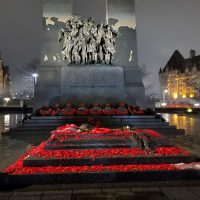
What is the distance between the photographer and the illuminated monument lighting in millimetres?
17781

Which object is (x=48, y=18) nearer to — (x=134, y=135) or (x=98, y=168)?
(x=134, y=135)

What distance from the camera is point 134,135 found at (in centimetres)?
817

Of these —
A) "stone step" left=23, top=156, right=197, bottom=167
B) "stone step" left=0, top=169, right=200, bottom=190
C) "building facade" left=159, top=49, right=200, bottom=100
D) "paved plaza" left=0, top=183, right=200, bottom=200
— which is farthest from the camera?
"building facade" left=159, top=49, right=200, bottom=100

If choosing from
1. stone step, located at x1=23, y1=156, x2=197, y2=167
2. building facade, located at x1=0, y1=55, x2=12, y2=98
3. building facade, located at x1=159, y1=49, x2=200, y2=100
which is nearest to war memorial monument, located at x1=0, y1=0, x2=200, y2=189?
stone step, located at x1=23, y1=156, x2=197, y2=167

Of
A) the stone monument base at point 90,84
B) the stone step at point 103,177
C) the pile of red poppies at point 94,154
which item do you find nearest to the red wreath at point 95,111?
the stone monument base at point 90,84

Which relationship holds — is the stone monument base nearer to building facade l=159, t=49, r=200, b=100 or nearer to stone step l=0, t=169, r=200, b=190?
stone step l=0, t=169, r=200, b=190

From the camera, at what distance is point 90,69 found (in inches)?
705

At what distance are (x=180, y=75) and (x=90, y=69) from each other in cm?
7232

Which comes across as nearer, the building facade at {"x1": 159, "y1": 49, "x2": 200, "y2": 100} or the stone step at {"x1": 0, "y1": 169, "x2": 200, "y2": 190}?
the stone step at {"x1": 0, "y1": 169, "x2": 200, "y2": 190}

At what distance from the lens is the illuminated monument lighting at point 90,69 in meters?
17.8

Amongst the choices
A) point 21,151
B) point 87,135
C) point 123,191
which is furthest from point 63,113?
point 123,191

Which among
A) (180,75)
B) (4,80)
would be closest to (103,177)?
(180,75)

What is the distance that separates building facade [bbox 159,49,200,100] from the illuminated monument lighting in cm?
5821

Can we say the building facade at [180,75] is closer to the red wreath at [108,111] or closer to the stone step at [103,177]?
the red wreath at [108,111]
